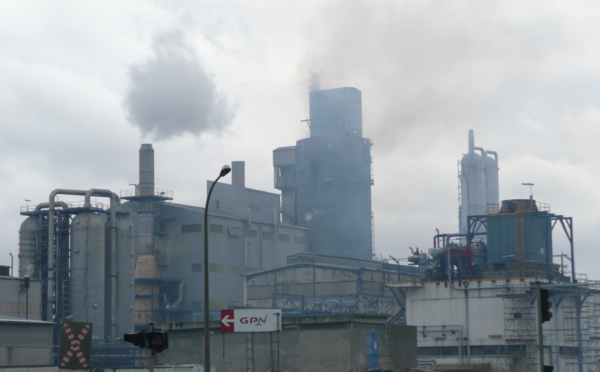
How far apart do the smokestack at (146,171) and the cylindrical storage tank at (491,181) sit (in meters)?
39.2

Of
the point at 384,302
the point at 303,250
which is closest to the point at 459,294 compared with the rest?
the point at 384,302

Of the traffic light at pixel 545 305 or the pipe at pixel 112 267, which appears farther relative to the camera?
the pipe at pixel 112 267

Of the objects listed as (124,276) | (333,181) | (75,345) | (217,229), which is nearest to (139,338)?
(75,345)

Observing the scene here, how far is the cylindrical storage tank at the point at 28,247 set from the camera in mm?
85438

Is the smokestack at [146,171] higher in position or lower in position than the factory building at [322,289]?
higher

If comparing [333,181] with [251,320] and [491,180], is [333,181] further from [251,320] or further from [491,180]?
[251,320]

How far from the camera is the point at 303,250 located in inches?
4838

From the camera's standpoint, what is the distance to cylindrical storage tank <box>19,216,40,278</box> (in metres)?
85.4

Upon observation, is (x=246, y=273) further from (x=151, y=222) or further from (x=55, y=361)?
(x=55, y=361)

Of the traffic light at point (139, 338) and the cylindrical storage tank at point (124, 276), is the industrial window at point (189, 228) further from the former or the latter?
the traffic light at point (139, 338)

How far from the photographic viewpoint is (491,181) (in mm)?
115438

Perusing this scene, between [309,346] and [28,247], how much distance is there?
40.2 metres

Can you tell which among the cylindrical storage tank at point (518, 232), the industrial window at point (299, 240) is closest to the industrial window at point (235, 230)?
the industrial window at point (299, 240)

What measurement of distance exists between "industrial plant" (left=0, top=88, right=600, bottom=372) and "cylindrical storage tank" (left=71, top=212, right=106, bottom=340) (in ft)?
0.40
